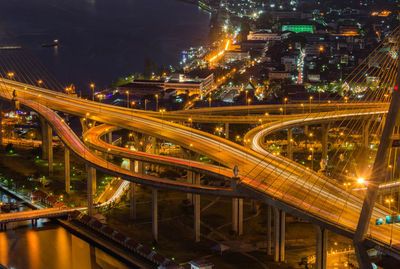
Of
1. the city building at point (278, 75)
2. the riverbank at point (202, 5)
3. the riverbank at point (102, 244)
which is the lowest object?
the riverbank at point (102, 244)

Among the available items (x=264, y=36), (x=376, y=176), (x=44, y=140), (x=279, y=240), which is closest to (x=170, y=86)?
(x=44, y=140)

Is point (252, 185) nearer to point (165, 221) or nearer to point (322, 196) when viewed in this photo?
point (322, 196)

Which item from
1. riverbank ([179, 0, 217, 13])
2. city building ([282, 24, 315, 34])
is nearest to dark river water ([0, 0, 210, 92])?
riverbank ([179, 0, 217, 13])

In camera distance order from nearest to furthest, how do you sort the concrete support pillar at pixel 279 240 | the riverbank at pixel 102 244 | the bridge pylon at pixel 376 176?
the bridge pylon at pixel 376 176 < the concrete support pillar at pixel 279 240 < the riverbank at pixel 102 244

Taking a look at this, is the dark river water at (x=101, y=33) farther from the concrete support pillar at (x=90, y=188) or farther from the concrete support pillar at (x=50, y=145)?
the concrete support pillar at (x=90, y=188)

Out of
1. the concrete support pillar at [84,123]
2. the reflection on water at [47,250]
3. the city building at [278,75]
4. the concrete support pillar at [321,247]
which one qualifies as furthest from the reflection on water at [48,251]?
the city building at [278,75]

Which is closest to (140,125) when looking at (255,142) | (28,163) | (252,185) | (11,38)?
(255,142)
